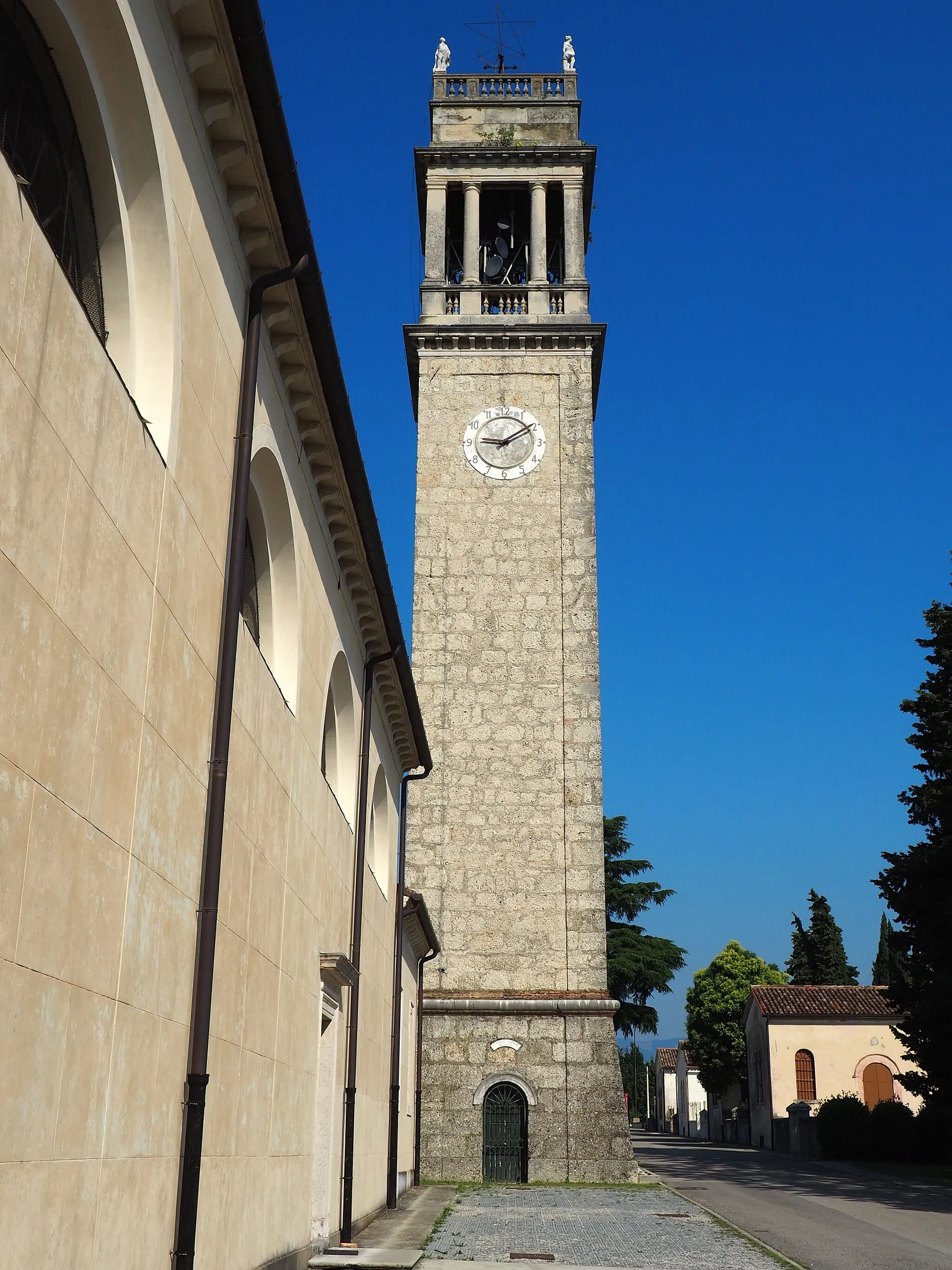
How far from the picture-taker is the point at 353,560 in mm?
12695

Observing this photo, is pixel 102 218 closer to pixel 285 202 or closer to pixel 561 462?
pixel 285 202

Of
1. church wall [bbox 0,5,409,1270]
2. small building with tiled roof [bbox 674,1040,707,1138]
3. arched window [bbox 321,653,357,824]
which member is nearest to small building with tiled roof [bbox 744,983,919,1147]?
small building with tiled roof [bbox 674,1040,707,1138]

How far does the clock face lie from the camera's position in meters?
28.5

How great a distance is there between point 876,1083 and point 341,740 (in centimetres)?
3911

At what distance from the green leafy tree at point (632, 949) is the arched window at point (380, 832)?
81.5 ft

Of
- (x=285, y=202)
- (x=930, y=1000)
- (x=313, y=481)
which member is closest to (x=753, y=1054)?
(x=930, y=1000)

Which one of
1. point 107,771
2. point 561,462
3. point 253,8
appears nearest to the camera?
point 107,771

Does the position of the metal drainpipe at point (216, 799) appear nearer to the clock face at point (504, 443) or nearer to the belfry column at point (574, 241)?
the clock face at point (504, 443)

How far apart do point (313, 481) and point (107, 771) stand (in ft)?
19.3

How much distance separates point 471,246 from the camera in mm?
30438

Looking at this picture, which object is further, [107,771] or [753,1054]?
[753,1054]

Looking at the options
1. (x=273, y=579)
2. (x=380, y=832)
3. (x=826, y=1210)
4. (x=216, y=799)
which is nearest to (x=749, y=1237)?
(x=826, y=1210)

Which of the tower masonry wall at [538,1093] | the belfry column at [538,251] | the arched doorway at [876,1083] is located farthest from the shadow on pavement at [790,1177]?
the belfry column at [538,251]

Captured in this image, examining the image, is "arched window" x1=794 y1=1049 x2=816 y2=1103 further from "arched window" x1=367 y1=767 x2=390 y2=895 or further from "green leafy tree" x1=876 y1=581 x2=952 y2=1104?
"arched window" x1=367 y1=767 x2=390 y2=895
